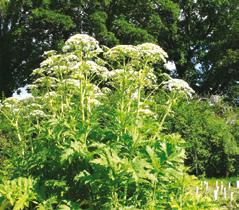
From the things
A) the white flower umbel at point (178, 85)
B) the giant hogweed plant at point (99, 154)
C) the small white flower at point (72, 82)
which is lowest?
the giant hogweed plant at point (99, 154)

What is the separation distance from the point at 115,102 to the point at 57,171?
38.9 inches

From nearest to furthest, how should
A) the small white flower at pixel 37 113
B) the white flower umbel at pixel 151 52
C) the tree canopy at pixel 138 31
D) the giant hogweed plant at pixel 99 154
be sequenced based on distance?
the giant hogweed plant at pixel 99 154, the white flower umbel at pixel 151 52, the small white flower at pixel 37 113, the tree canopy at pixel 138 31

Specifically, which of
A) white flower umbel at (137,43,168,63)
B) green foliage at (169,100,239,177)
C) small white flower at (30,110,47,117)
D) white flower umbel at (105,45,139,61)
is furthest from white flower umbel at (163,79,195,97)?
green foliage at (169,100,239,177)

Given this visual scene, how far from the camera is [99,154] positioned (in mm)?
5488

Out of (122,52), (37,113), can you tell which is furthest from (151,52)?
(37,113)

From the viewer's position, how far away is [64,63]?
666cm

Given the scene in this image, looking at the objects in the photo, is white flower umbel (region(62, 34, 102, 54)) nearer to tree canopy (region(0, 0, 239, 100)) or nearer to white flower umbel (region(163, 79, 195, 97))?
white flower umbel (region(163, 79, 195, 97))

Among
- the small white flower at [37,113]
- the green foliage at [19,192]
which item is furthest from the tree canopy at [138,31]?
the green foliage at [19,192]

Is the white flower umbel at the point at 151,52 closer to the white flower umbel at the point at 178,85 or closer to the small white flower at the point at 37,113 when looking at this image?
the white flower umbel at the point at 178,85

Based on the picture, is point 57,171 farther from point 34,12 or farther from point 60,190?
point 34,12

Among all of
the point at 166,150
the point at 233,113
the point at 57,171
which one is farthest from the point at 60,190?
the point at 233,113

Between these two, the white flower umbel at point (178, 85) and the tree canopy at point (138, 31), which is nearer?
the white flower umbel at point (178, 85)

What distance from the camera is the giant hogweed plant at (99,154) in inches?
217

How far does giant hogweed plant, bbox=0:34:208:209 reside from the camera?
5.51 metres
